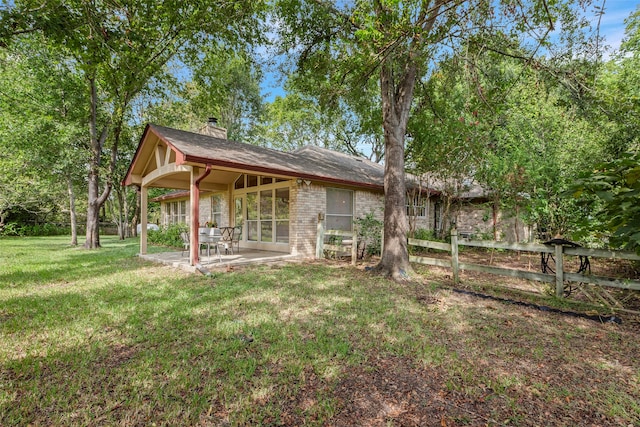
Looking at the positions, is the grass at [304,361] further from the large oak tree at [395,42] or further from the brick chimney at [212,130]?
the brick chimney at [212,130]

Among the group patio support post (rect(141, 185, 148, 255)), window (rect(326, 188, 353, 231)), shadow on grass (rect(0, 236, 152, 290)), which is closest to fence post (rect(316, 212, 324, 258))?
window (rect(326, 188, 353, 231))

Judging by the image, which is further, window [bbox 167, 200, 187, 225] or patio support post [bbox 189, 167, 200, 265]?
window [bbox 167, 200, 187, 225]

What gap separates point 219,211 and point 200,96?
5053 millimetres

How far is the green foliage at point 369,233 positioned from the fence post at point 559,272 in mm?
5810

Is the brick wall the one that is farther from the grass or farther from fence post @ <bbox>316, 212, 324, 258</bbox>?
the grass

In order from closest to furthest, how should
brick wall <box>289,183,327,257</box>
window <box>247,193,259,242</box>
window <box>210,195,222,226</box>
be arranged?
brick wall <box>289,183,327,257</box>
window <box>247,193,259,242</box>
window <box>210,195,222,226</box>

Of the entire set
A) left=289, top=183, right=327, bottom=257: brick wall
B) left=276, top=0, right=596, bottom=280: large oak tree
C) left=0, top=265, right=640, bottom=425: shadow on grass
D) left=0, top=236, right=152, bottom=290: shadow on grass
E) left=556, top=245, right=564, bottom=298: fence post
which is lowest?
left=0, top=265, right=640, bottom=425: shadow on grass

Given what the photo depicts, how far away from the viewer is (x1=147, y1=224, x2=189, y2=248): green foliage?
1349 centimetres

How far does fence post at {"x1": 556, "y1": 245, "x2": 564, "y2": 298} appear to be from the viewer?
4672mm

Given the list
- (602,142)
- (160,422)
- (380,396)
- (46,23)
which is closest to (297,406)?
(380,396)

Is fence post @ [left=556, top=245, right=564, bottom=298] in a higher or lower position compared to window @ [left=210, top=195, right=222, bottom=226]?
lower

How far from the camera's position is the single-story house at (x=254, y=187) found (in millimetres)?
7348

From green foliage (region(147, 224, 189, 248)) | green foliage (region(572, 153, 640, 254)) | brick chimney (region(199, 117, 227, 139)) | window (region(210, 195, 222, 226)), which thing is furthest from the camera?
green foliage (region(147, 224, 189, 248))

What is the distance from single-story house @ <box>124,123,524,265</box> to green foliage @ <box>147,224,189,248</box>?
192 centimetres
